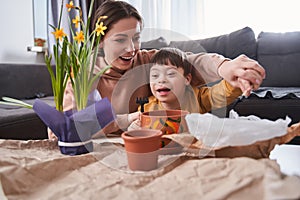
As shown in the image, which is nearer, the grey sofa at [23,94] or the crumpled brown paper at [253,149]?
the crumpled brown paper at [253,149]

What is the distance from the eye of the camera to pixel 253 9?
2.92 meters

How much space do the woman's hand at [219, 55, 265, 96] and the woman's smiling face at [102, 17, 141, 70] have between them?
0.31 metres

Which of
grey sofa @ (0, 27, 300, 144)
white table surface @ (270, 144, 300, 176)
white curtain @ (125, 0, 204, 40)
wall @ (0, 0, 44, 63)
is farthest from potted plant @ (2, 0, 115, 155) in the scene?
white curtain @ (125, 0, 204, 40)

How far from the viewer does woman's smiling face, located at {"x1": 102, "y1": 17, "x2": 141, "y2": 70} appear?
87 centimetres

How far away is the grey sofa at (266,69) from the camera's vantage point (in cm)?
182

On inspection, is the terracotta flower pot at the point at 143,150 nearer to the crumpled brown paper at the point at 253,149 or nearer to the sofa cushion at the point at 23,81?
the crumpled brown paper at the point at 253,149

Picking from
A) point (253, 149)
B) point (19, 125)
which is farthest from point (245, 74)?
point (19, 125)

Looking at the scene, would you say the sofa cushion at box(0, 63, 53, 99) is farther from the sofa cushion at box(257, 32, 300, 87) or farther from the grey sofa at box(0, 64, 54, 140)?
the sofa cushion at box(257, 32, 300, 87)

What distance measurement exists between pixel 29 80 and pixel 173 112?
1.97 metres

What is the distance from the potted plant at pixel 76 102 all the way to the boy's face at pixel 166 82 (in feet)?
0.60

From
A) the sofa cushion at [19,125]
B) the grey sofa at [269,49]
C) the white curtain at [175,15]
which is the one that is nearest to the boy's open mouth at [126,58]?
the sofa cushion at [19,125]

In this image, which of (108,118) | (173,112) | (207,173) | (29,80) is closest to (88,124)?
(108,118)

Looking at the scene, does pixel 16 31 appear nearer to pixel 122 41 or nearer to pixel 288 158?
pixel 122 41

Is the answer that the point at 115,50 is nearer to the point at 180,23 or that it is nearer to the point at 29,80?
the point at 29,80
